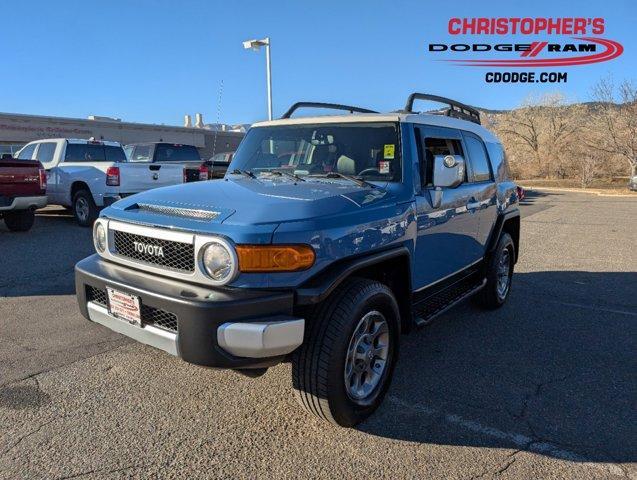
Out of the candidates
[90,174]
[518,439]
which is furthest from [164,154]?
[518,439]

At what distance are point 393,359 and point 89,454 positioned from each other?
6.24 ft

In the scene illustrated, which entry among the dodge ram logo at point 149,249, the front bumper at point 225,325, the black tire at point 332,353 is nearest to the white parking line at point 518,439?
the black tire at point 332,353

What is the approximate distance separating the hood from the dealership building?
23.6m

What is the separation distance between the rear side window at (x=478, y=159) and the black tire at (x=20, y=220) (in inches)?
345

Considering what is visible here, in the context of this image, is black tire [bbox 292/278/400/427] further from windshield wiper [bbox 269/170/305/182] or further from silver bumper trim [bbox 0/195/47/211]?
silver bumper trim [bbox 0/195/47/211]

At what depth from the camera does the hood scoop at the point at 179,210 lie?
2.83 meters

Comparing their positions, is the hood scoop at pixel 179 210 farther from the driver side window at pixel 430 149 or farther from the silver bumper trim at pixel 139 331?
the driver side window at pixel 430 149

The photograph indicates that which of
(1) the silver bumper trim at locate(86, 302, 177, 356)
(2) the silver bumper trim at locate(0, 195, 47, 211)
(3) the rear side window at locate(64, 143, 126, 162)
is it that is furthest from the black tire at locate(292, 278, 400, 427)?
(3) the rear side window at locate(64, 143, 126, 162)

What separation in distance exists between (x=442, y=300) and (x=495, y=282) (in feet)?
4.37

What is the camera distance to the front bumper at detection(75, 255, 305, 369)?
2.48m

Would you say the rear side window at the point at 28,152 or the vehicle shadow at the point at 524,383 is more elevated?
the rear side window at the point at 28,152

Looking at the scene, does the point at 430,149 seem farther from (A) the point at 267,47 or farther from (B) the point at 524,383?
(A) the point at 267,47

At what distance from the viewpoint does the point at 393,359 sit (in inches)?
129

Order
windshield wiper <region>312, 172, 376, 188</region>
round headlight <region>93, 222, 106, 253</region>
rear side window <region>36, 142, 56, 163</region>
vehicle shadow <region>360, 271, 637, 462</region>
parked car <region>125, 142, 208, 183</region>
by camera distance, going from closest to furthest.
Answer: vehicle shadow <region>360, 271, 637, 462</region>
round headlight <region>93, 222, 106, 253</region>
windshield wiper <region>312, 172, 376, 188</region>
rear side window <region>36, 142, 56, 163</region>
parked car <region>125, 142, 208, 183</region>
